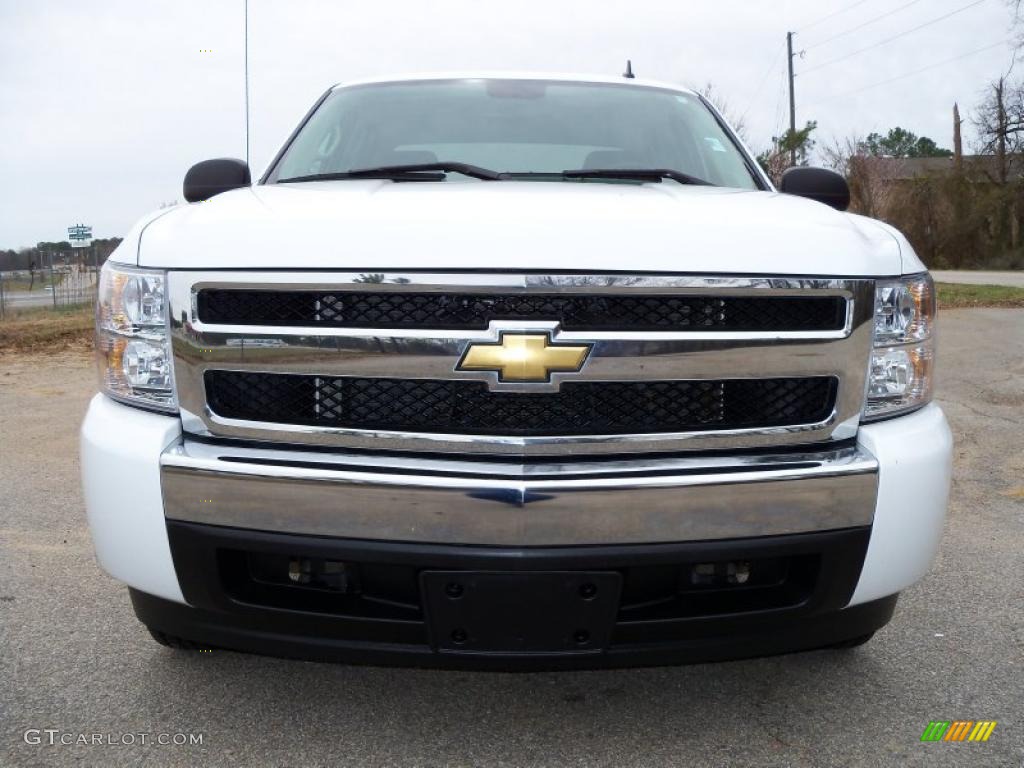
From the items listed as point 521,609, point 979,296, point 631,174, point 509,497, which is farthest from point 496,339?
point 979,296

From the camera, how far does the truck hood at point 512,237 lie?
78.2 inches

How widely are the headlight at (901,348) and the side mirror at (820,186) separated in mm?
985

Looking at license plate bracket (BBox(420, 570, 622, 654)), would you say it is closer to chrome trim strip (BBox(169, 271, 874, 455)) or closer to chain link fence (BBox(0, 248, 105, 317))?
chrome trim strip (BBox(169, 271, 874, 455))

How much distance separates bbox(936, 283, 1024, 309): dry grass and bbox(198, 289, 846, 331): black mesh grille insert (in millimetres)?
13222

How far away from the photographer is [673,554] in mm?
1957

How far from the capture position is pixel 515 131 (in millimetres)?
3387

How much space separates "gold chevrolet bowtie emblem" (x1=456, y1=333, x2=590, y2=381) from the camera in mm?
1950

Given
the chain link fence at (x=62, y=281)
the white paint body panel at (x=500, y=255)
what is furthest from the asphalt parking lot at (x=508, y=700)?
the chain link fence at (x=62, y=281)

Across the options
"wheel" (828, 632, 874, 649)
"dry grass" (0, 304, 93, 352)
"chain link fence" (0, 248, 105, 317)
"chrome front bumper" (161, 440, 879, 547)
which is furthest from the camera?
"chain link fence" (0, 248, 105, 317)

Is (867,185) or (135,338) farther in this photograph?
(867,185)

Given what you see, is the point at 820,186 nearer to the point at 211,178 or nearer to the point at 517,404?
the point at 517,404

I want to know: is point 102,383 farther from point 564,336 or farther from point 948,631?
point 948,631

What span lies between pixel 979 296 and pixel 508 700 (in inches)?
620

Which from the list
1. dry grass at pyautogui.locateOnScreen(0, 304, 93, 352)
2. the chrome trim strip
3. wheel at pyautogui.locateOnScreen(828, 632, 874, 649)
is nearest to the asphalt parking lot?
wheel at pyautogui.locateOnScreen(828, 632, 874, 649)
